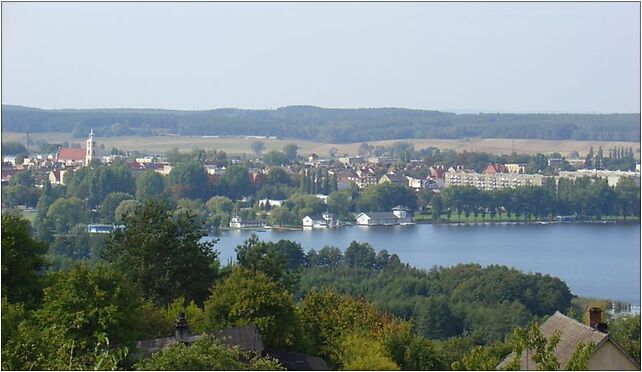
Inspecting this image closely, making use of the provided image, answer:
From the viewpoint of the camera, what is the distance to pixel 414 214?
1188 inches

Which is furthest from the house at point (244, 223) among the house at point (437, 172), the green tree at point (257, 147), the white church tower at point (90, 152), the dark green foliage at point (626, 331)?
the dark green foliage at point (626, 331)

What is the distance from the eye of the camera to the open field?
1693 inches

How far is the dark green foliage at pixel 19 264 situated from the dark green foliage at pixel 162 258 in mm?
1436

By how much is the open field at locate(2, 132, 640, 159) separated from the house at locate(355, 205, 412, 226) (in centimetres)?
1278

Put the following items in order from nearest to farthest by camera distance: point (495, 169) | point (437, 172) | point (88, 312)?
point (88, 312) < point (495, 169) < point (437, 172)

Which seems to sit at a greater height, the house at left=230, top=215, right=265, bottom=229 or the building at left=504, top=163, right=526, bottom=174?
the building at left=504, top=163, right=526, bottom=174

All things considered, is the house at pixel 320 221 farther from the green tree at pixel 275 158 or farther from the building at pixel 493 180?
the green tree at pixel 275 158

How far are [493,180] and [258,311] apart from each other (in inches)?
1091

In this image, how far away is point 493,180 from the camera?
1319 inches

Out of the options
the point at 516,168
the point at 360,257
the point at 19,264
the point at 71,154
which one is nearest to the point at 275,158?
the point at 71,154

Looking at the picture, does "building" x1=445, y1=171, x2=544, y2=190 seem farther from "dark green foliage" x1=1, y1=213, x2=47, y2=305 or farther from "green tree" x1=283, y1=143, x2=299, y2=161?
"dark green foliage" x1=1, y1=213, x2=47, y2=305

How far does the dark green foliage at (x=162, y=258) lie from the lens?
773 centimetres

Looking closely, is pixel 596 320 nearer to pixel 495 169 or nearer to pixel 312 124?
pixel 495 169

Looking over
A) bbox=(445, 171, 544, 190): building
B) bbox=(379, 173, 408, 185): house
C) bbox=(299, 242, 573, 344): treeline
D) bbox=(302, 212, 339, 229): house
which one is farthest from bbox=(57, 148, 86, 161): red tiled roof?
bbox=(299, 242, 573, 344): treeline
